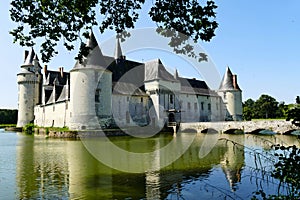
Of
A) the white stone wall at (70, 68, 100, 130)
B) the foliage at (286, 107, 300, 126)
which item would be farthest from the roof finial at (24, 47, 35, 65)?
the foliage at (286, 107, 300, 126)

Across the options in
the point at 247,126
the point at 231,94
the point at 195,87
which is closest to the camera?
the point at 247,126

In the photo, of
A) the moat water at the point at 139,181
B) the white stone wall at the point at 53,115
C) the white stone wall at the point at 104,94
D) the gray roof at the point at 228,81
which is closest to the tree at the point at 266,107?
the gray roof at the point at 228,81

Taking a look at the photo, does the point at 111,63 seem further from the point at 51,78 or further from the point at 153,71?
the point at 51,78

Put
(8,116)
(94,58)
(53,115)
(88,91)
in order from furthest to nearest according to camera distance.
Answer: (8,116) < (53,115) < (94,58) < (88,91)

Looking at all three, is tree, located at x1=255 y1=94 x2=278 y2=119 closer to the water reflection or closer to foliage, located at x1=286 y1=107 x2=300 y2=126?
the water reflection

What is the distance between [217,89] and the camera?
1507 inches

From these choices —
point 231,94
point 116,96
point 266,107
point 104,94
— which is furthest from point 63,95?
point 266,107

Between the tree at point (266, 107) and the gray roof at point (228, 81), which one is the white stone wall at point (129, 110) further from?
the tree at point (266, 107)

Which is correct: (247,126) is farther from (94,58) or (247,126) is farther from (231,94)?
(94,58)

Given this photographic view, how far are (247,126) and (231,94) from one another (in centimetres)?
1385

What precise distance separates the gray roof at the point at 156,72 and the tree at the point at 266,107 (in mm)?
28665

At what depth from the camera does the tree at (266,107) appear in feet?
175

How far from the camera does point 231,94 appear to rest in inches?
1420

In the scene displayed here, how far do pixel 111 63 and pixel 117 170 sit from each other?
79.0ft
